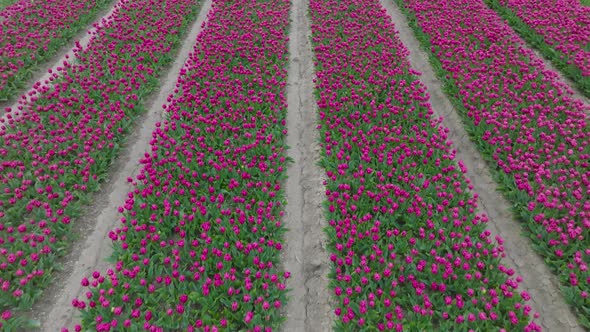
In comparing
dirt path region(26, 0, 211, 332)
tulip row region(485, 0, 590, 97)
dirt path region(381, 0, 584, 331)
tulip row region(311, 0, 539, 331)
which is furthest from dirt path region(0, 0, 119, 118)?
tulip row region(485, 0, 590, 97)

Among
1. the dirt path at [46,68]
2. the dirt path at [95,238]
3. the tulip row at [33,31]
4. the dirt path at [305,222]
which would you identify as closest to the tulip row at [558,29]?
the dirt path at [305,222]

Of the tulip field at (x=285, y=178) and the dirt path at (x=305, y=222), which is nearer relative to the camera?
the tulip field at (x=285, y=178)

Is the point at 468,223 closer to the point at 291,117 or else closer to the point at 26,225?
the point at 291,117

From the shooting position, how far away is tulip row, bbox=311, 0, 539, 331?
187 inches

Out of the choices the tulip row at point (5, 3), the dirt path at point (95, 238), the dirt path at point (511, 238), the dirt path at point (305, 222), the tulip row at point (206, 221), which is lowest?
the dirt path at point (511, 238)

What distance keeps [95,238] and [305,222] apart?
3.30m

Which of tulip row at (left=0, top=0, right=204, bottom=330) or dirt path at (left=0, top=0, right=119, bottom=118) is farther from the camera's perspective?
dirt path at (left=0, top=0, right=119, bottom=118)

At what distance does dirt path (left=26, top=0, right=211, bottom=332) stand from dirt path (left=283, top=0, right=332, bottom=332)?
2718 millimetres

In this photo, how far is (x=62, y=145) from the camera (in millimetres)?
7398

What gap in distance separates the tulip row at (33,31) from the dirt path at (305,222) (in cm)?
707

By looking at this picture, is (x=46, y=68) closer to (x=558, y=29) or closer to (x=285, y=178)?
(x=285, y=178)

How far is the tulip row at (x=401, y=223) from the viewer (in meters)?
4.74

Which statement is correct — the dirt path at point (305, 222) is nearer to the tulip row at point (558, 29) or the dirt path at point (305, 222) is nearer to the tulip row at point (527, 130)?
the tulip row at point (527, 130)

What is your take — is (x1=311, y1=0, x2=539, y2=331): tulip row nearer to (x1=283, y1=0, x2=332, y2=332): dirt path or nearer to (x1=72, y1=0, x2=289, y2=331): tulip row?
(x1=283, y1=0, x2=332, y2=332): dirt path
